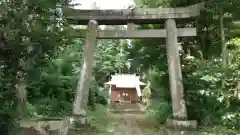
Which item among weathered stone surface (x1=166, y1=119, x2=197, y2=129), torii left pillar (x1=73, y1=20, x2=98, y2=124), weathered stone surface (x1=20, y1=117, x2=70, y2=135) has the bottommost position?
weathered stone surface (x1=166, y1=119, x2=197, y2=129)

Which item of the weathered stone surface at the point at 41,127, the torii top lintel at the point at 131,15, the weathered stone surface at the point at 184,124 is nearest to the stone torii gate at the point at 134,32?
the torii top lintel at the point at 131,15

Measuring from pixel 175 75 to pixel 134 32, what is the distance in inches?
88.3

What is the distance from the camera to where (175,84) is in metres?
9.26

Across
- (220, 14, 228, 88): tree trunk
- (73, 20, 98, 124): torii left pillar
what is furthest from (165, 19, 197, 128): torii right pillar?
(73, 20, 98, 124): torii left pillar

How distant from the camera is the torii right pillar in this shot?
8.80 meters

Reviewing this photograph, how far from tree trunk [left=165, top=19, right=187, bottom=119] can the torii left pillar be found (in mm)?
2761

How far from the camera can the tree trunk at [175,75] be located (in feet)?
29.6

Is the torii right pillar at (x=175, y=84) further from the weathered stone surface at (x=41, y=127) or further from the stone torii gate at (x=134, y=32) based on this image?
the weathered stone surface at (x=41, y=127)

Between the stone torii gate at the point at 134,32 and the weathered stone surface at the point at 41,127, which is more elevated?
the stone torii gate at the point at 134,32

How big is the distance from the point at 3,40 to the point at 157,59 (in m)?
9.29

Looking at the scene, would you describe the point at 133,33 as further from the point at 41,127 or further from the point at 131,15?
the point at 41,127

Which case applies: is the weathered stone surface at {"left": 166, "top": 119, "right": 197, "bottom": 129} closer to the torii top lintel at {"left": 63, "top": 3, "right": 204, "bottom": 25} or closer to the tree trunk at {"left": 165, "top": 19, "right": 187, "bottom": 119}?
the tree trunk at {"left": 165, "top": 19, "right": 187, "bottom": 119}

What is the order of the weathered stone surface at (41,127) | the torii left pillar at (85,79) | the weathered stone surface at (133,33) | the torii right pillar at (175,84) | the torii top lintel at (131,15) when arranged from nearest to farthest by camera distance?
the weathered stone surface at (41,127) → the torii right pillar at (175,84) → the torii left pillar at (85,79) → the torii top lintel at (131,15) → the weathered stone surface at (133,33)

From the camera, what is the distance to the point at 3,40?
189 inches
